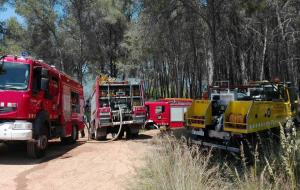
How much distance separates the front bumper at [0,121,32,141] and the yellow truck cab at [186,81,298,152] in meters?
4.73

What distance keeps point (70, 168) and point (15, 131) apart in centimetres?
203

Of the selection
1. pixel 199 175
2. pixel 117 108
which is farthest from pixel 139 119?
pixel 199 175

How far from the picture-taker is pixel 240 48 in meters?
26.5

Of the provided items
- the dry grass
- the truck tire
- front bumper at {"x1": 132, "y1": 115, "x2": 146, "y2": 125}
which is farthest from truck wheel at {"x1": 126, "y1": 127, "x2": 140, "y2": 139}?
the dry grass

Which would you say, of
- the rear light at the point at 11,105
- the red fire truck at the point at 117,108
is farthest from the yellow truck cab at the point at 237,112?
the red fire truck at the point at 117,108

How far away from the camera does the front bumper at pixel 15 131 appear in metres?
12.0

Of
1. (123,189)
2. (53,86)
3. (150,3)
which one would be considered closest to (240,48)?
(150,3)

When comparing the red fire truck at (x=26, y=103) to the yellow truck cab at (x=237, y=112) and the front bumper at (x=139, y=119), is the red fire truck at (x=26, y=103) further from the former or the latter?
the front bumper at (x=139, y=119)

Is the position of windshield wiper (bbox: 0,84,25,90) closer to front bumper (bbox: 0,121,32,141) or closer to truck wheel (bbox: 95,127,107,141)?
front bumper (bbox: 0,121,32,141)

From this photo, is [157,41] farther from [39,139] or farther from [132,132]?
[39,139]

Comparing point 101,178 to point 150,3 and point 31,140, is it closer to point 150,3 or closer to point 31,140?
point 31,140

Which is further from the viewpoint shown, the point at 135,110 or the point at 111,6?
the point at 111,6

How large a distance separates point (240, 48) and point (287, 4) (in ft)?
16.3

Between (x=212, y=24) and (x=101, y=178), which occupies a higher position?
(x=212, y=24)
